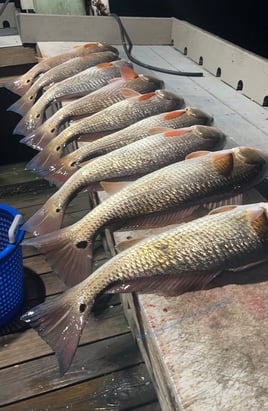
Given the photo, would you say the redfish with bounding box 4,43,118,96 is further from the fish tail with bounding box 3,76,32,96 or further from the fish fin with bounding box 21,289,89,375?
the fish fin with bounding box 21,289,89,375

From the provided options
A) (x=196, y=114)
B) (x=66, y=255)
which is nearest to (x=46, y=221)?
(x=66, y=255)

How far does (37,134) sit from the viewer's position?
348 centimetres

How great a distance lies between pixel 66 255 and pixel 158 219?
51 centimetres

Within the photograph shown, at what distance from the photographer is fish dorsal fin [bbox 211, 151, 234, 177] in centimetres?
227

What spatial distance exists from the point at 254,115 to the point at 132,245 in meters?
2.30

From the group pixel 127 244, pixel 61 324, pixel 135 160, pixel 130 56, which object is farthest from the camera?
pixel 130 56

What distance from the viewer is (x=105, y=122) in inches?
126

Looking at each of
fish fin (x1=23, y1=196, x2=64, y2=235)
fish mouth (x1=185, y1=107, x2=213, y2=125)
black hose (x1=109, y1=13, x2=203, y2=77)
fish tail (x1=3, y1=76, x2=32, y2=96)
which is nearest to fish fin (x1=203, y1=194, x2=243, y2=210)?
fish fin (x1=23, y1=196, x2=64, y2=235)

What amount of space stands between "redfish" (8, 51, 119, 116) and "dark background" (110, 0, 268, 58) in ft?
10.1

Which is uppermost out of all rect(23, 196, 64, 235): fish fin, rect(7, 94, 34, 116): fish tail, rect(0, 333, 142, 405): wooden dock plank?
rect(7, 94, 34, 116): fish tail

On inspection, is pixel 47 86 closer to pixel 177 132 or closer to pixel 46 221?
pixel 177 132

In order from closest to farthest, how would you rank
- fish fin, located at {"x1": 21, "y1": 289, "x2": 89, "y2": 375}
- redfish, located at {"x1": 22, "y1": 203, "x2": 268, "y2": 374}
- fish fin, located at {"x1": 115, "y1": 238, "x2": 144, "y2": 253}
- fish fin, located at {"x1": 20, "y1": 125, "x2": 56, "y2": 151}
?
fish fin, located at {"x1": 21, "y1": 289, "x2": 89, "y2": 375} → redfish, located at {"x1": 22, "y1": 203, "x2": 268, "y2": 374} → fish fin, located at {"x1": 115, "y1": 238, "x2": 144, "y2": 253} → fish fin, located at {"x1": 20, "y1": 125, "x2": 56, "y2": 151}

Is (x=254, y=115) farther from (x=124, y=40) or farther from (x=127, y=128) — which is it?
(x=124, y=40)

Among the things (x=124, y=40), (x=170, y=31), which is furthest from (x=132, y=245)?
(x=170, y=31)
